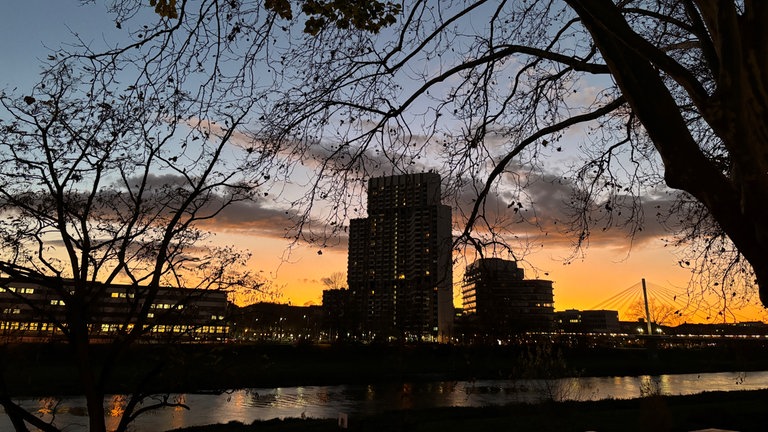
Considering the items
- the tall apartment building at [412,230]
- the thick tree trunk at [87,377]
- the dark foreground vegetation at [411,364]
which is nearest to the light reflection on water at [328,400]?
the dark foreground vegetation at [411,364]

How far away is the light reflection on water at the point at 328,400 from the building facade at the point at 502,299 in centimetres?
629

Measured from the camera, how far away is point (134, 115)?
5.36 meters

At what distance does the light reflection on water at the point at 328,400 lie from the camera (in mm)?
23547

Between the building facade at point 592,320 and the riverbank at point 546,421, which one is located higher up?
the building facade at point 592,320

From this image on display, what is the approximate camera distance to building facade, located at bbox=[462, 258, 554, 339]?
527 cm

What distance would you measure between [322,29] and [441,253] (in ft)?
8.67

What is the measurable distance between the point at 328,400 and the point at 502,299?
28.4 metres

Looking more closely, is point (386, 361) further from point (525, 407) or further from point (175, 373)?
point (175, 373)

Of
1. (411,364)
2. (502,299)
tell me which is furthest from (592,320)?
(502,299)

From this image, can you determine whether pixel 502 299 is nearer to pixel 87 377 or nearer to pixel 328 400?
pixel 87 377

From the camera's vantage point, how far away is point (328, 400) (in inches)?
1309

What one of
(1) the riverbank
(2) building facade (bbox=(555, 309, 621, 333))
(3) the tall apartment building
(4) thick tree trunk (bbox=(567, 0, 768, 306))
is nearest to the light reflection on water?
(1) the riverbank

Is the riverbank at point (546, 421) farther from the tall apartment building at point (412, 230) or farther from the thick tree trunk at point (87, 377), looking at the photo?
the thick tree trunk at point (87, 377)

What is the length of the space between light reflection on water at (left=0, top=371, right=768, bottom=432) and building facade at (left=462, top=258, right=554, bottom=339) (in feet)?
20.6
